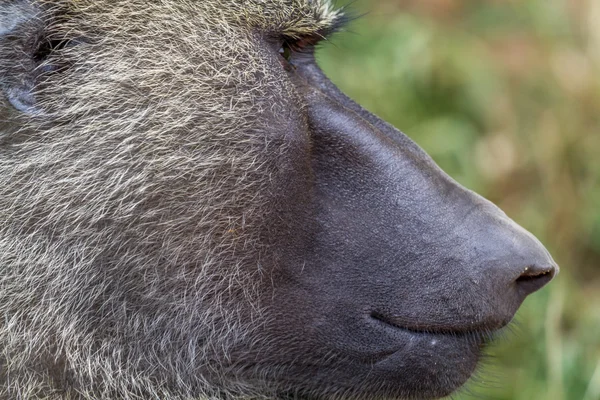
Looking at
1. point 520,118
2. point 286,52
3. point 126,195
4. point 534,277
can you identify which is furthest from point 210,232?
point 520,118

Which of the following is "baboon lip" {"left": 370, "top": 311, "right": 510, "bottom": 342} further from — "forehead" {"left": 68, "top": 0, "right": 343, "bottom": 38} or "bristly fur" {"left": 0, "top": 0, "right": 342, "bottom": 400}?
"forehead" {"left": 68, "top": 0, "right": 343, "bottom": 38}

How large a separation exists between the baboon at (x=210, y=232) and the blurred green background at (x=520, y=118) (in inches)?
67.2

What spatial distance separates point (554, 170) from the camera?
582 centimetres

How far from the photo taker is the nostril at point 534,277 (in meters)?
2.52

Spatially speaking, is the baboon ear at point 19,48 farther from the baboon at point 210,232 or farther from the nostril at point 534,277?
the nostril at point 534,277

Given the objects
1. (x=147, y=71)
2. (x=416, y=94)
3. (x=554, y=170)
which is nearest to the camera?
(x=147, y=71)

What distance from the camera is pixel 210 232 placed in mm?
2512

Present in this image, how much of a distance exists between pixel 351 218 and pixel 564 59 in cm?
489

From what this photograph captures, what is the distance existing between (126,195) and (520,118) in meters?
4.74

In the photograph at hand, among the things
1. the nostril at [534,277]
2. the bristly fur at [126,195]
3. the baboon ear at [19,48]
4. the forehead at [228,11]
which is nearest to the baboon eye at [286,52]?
the forehead at [228,11]

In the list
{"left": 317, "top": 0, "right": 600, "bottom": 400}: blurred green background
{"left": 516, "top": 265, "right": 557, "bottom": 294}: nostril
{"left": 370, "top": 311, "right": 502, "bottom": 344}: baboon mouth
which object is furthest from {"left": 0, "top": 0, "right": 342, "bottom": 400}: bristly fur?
{"left": 317, "top": 0, "right": 600, "bottom": 400}: blurred green background

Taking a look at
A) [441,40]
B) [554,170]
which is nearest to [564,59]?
[441,40]

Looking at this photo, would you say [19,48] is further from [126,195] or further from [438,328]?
[438,328]

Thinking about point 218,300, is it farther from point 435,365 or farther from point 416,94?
point 416,94
